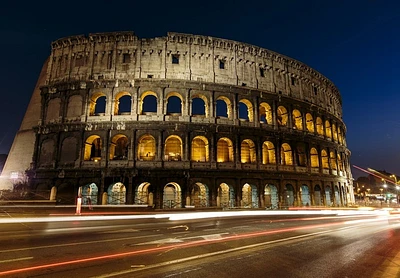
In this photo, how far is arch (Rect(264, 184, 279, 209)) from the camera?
1044 inches

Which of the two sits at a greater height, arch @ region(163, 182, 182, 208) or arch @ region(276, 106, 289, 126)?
arch @ region(276, 106, 289, 126)

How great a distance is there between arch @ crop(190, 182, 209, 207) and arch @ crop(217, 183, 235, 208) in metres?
1.30

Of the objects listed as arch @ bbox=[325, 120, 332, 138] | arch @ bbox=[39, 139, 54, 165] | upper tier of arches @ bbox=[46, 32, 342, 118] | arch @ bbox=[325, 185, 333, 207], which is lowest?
arch @ bbox=[325, 185, 333, 207]

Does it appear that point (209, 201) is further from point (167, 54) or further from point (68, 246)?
point (68, 246)

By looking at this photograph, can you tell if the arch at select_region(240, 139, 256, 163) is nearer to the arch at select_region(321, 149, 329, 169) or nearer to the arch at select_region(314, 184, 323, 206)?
the arch at select_region(314, 184, 323, 206)

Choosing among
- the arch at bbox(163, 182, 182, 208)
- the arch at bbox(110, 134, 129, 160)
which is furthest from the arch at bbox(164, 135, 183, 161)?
the arch at bbox(110, 134, 129, 160)

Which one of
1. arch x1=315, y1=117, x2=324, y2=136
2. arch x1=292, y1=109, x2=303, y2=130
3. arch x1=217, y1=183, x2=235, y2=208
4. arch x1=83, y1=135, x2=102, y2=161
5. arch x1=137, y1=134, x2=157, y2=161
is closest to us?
arch x1=217, y1=183, x2=235, y2=208

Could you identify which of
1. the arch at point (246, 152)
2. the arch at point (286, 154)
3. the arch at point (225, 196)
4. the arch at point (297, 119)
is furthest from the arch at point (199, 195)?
the arch at point (297, 119)

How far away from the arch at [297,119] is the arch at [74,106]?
23.9 meters

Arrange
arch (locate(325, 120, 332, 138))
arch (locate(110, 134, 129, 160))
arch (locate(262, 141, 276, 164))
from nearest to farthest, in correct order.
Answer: arch (locate(110, 134, 129, 160))
arch (locate(262, 141, 276, 164))
arch (locate(325, 120, 332, 138))

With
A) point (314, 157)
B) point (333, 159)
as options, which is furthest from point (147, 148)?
point (333, 159)

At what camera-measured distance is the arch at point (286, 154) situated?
93.6ft

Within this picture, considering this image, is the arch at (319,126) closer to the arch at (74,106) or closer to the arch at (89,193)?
the arch at (89,193)

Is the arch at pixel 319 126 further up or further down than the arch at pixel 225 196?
further up
